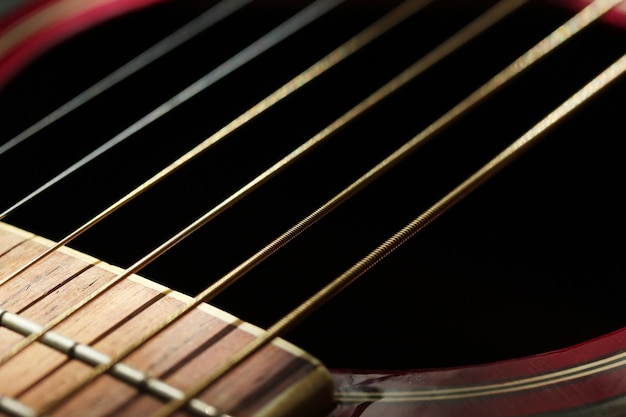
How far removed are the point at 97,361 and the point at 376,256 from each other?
255 millimetres

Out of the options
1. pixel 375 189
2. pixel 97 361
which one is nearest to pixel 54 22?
pixel 375 189

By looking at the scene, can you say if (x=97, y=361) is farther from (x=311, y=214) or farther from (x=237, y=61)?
(x=237, y=61)

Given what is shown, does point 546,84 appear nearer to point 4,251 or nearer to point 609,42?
point 609,42

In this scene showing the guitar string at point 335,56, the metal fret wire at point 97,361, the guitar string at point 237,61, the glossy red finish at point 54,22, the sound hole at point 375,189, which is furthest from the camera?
the glossy red finish at point 54,22

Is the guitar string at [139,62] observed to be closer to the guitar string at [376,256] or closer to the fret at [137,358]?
the fret at [137,358]

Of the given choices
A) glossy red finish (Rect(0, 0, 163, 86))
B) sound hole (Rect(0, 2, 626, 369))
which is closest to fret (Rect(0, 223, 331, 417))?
sound hole (Rect(0, 2, 626, 369))

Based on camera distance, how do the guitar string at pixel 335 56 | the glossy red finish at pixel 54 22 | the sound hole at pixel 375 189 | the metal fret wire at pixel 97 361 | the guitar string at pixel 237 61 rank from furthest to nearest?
1. the glossy red finish at pixel 54 22
2. the guitar string at pixel 237 61
3. the guitar string at pixel 335 56
4. the sound hole at pixel 375 189
5. the metal fret wire at pixel 97 361

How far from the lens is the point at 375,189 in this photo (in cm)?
94

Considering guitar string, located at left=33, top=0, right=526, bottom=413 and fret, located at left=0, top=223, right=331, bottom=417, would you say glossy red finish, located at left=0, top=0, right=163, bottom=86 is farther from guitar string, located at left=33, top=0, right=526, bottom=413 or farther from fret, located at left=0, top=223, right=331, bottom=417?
fret, located at left=0, top=223, right=331, bottom=417

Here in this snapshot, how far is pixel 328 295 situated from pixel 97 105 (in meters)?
0.71

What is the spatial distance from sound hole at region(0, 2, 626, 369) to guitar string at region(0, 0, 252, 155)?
0.06 ft

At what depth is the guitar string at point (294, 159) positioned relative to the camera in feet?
1.98

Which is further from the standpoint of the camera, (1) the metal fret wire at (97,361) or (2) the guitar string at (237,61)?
(2) the guitar string at (237,61)

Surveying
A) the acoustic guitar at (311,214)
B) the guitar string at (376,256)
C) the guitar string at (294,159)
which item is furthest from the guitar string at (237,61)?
the guitar string at (376,256)
